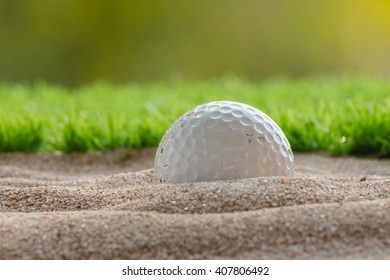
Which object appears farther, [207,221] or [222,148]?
[222,148]

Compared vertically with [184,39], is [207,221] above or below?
below

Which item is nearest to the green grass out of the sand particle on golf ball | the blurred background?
the sand particle on golf ball

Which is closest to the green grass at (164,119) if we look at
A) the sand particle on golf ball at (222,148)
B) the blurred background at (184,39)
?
the sand particle on golf ball at (222,148)

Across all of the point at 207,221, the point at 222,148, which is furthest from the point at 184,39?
the point at 207,221

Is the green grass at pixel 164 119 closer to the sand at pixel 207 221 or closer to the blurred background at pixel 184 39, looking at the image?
the sand at pixel 207 221

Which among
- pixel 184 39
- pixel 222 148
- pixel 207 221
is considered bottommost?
pixel 207 221

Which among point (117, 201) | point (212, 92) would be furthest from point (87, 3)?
point (117, 201)

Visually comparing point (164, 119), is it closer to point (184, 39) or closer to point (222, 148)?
point (222, 148)
